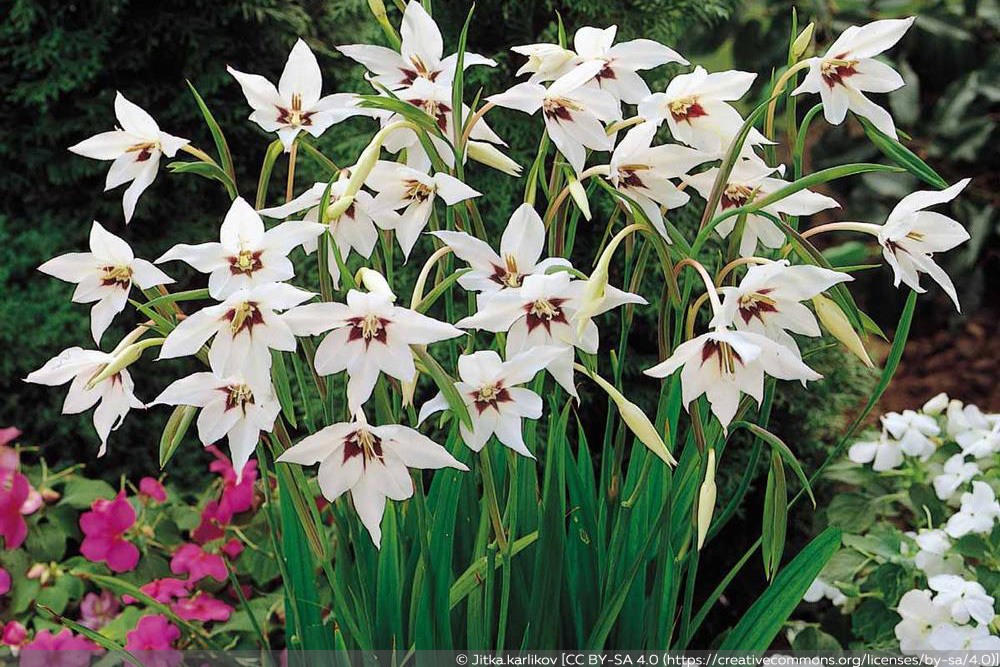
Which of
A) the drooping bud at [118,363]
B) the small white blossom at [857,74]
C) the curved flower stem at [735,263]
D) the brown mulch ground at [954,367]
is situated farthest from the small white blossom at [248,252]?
the brown mulch ground at [954,367]

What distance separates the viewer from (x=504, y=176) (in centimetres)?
206

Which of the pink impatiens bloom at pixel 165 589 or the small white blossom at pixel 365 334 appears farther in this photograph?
the pink impatiens bloom at pixel 165 589

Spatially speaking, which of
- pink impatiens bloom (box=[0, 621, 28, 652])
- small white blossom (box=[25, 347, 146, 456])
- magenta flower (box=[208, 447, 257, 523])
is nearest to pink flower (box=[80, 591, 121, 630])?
pink impatiens bloom (box=[0, 621, 28, 652])

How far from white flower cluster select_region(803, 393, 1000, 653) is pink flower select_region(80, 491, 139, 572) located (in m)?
1.11

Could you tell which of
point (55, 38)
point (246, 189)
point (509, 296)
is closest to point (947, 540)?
point (509, 296)

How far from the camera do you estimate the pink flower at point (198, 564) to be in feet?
5.76

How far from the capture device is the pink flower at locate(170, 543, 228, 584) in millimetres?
1756

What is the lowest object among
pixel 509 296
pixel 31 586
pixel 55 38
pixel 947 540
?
pixel 31 586

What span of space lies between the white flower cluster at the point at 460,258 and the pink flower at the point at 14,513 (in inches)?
36.3

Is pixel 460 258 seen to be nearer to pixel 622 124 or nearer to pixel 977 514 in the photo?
pixel 622 124

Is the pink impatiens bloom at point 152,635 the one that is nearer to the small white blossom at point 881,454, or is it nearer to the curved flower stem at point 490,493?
the curved flower stem at point 490,493

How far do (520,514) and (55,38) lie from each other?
1.89 meters

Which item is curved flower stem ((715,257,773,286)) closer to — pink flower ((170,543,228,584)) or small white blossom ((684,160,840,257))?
small white blossom ((684,160,840,257))

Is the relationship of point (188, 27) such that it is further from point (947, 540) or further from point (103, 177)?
point (947, 540)
